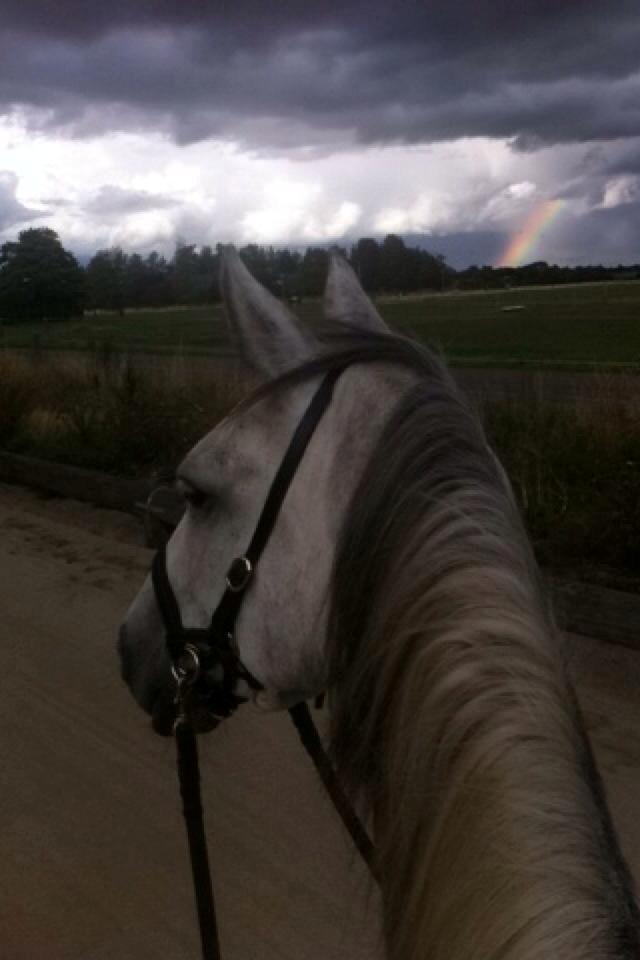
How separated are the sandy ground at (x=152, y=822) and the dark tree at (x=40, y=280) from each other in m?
19.5

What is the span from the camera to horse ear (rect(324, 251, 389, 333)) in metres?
1.81

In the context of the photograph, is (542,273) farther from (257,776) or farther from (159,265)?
(257,776)

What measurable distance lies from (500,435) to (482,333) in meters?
22.2

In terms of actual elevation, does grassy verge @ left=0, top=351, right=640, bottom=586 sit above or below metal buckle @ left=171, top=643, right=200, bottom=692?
below

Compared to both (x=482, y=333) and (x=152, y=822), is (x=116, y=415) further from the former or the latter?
(x=482, y=333)

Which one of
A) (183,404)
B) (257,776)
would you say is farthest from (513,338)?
(257,776)

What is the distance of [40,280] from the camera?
77.1ft

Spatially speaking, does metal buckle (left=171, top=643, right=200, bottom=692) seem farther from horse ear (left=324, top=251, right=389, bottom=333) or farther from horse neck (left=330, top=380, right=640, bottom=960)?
horse ear (left=324, top=251, right=389, bottom=333)

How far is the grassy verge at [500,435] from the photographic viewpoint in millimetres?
5676

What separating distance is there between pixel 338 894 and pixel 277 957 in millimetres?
340

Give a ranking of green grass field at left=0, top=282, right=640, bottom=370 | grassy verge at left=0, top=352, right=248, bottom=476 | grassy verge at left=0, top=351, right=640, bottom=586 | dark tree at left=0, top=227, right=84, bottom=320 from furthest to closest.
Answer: dark tree at left=0, top=227, right=84, bottom=320
green grass field at left=0, top=282, right=640, bottom=370
grassy verge at left=0, top=352, right=248, bottom=476
grassy verge at left=0, top=351, right=640, bottom=586

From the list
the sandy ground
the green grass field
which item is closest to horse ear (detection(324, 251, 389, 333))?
the green grass field

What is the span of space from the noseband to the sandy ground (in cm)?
62

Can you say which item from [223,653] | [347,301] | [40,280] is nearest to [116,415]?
[347,301]
